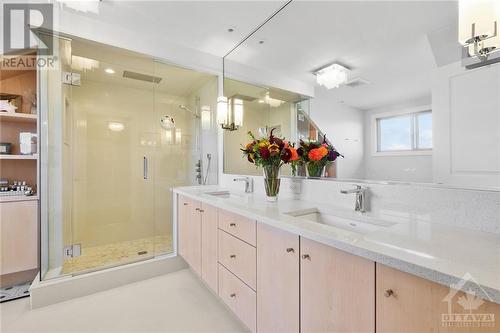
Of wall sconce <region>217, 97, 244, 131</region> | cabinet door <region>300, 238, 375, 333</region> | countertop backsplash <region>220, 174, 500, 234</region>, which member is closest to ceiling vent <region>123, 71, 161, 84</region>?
wall sconce <region>217, 97, 244, 131</region>

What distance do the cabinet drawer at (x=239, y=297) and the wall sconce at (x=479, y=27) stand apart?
154 cm

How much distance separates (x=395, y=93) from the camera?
46.7 inches

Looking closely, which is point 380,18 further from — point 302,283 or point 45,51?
point 45,51

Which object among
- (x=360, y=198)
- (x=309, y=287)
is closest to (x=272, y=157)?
(x=360, y=198)

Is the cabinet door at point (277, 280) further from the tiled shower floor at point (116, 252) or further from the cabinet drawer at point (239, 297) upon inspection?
the tiled shower floor at point (116, 252)

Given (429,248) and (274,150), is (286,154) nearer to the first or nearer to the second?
(274,150)

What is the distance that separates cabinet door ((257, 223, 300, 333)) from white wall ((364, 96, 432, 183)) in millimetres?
631

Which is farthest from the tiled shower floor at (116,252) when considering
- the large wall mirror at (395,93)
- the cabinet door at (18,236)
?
the large wall mirror at (395,93)

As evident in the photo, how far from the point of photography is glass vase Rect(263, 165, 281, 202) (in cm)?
166

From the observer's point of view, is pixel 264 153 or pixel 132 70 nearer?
pixel 264 153

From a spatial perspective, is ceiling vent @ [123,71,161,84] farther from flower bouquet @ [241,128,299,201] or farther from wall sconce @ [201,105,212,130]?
flower bouquet @ [241,128,299,201]

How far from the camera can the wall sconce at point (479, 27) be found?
901mm

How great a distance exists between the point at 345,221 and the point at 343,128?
0.58m

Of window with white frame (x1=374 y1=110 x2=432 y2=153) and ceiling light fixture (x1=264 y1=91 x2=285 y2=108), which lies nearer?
window with white frame (x1=374 y1=110 x2=432 y2=153)
